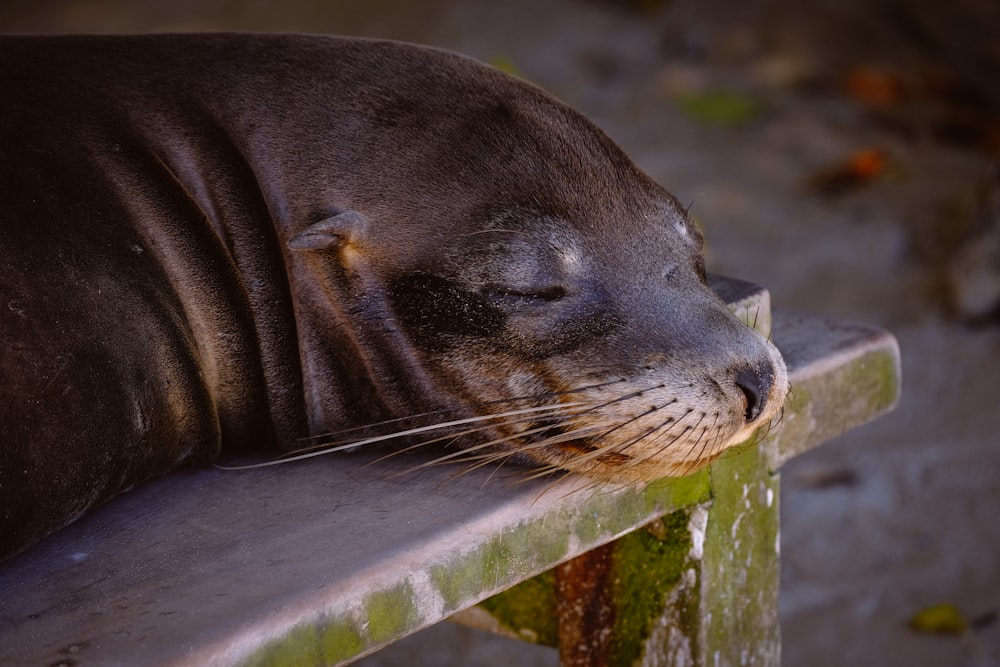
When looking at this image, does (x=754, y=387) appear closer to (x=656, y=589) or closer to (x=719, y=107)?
(x=656, y=589)

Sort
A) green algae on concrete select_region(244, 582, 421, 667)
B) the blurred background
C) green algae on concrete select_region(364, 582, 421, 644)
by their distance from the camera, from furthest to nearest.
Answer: the blurred background, green algae on concrete select_region(364, 582, 421, 644), green algae on concrete select_region(244, 582, 421, 667)

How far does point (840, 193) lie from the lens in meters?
6.23

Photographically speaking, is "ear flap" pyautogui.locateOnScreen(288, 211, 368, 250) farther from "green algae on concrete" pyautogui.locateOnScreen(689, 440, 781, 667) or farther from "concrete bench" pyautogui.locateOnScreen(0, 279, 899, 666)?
"green algae on concrete" pyautogui.locateOnScreen(689, 440, 781, 667)

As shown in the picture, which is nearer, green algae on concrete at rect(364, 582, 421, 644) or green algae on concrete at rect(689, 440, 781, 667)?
green algae on concrete at rect(364, 582, 421, 644)


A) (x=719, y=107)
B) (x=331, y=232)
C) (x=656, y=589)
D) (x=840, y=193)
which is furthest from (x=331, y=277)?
(x=719, y=107)

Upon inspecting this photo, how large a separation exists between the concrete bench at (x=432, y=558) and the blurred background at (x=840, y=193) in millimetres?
549

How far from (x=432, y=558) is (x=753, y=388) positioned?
1.81ft

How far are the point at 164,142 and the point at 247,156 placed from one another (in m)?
0.14

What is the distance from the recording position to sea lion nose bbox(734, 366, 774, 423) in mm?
1954

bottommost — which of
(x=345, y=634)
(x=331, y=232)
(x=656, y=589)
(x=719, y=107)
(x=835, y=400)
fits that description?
(x=656, y=589)

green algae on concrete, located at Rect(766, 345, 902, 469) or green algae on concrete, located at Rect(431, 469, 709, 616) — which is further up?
green algae on concrete, located at Rect(766, 345, 902, 469)

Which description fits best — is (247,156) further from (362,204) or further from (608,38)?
(608,38)

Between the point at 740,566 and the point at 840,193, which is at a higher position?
the point at 840,193

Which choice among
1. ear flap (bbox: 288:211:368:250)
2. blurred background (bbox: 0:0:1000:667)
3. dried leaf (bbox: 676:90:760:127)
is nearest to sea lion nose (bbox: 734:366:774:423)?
blurred background (bbox: 0:0:1000:667)
